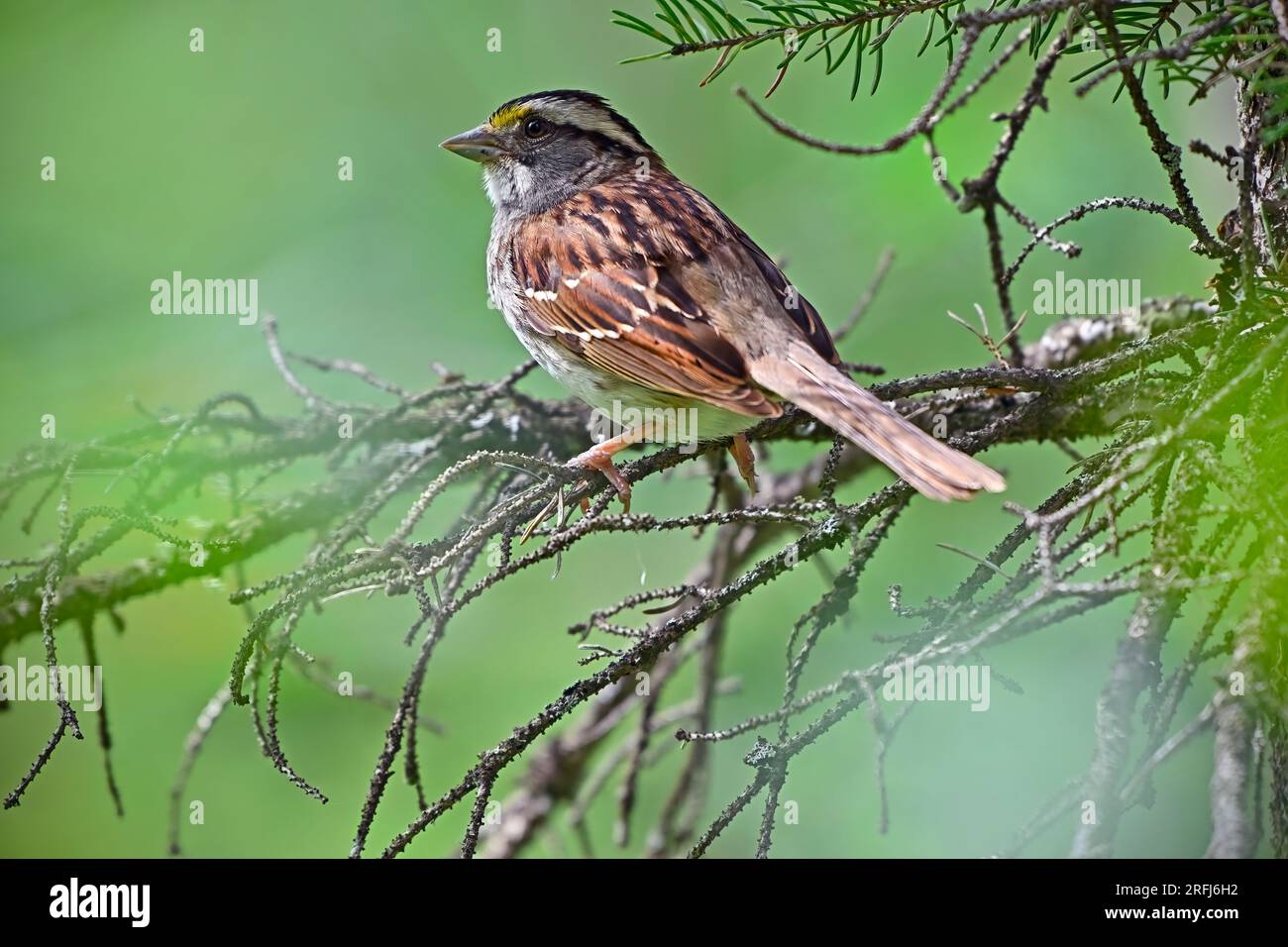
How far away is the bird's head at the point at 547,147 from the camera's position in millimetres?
4539

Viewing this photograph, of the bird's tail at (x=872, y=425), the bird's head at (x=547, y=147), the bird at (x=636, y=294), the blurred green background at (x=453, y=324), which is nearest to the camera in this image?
the bird's tail at (x=872, y=425)

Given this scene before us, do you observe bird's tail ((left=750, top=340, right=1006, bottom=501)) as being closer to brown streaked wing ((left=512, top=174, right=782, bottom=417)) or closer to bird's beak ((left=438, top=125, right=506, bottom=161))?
brown streaked wing ((left=512, top=174, right=782, bottom=417))

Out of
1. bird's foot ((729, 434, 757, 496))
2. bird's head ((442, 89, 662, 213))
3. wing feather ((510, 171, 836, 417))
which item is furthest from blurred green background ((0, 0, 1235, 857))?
bird's foot ((729, 434, 757, 496))

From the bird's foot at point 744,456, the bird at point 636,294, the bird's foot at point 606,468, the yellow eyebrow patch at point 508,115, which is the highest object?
the yellow eyebrow patch at point 508,115

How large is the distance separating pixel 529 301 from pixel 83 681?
1.80 m

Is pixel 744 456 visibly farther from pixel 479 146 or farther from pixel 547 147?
pixel 479 146

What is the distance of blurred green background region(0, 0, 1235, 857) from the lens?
4375mm

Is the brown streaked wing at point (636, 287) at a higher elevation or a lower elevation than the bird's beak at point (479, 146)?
lower

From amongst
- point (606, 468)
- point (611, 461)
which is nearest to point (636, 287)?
point (611, 461)

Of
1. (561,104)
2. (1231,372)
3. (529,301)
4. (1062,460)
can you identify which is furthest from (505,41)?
(1231,372)

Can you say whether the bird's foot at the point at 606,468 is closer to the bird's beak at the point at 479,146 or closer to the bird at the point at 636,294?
the bird at the point at 636,294

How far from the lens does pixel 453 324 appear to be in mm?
5234

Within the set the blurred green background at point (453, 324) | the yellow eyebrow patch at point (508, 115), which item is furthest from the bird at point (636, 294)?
the blurred green background at point (453, 324)

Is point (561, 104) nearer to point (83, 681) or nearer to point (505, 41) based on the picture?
point (505, 41)
